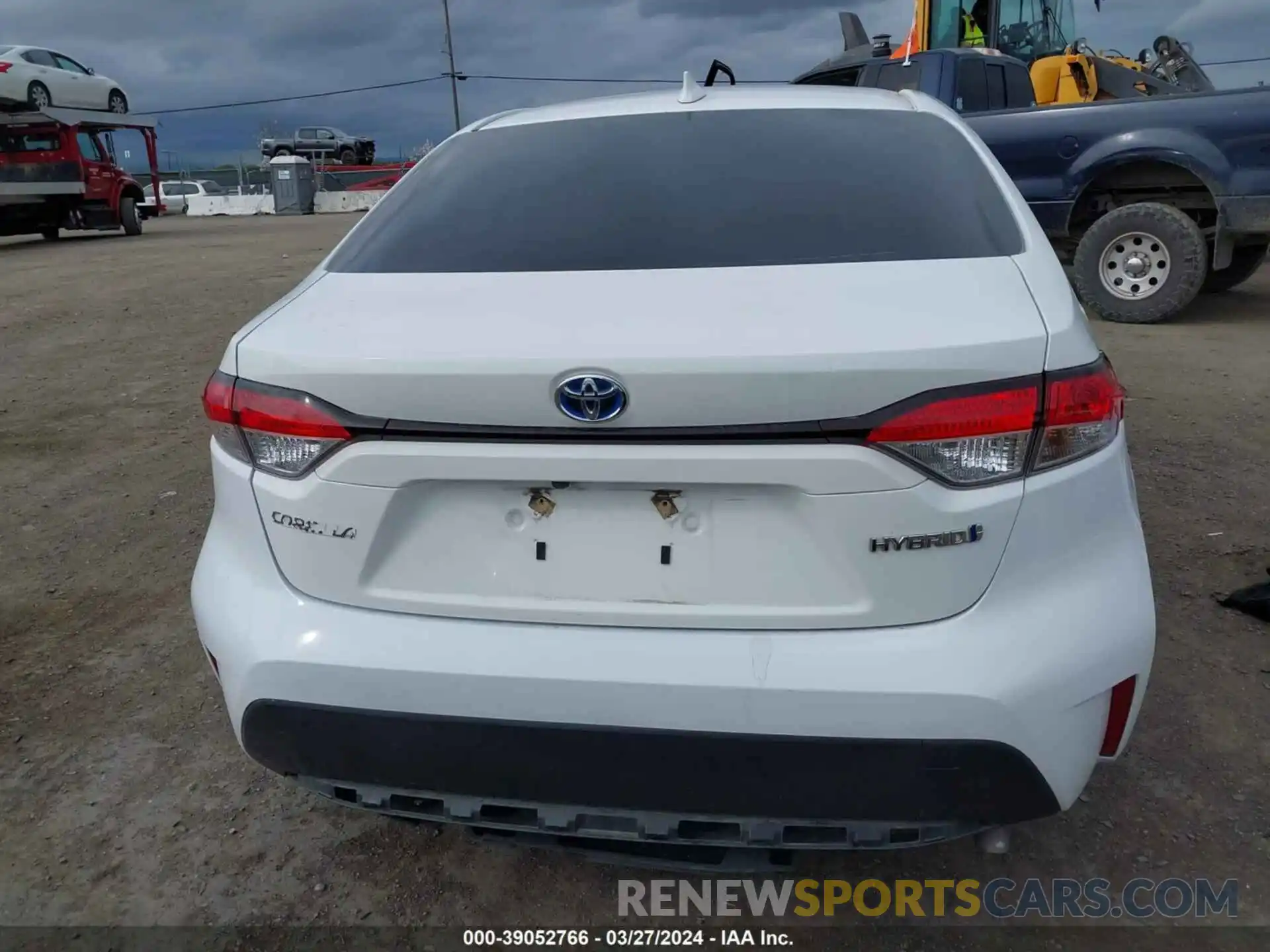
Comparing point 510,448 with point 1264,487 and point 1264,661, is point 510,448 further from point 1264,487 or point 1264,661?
point 1264,487

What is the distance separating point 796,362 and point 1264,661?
2.34 meters

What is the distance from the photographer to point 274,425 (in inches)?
71.2

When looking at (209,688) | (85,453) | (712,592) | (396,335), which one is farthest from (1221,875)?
(85,453)

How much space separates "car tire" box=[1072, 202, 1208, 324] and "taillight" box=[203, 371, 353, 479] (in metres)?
7.33

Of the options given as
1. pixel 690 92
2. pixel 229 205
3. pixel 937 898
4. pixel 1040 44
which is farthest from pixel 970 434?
pixel 229 205

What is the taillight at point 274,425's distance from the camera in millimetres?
1763

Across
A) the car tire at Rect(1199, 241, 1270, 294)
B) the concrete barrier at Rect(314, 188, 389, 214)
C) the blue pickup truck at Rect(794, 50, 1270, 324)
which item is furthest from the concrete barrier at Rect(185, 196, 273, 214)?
the car tire at Rect(1199, 241, 1270, 294)

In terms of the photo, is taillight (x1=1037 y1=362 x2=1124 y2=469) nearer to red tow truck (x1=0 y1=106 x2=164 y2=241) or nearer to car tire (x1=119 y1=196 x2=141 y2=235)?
red tow truck (x1=0 y1=106 x2=164 y2=241)

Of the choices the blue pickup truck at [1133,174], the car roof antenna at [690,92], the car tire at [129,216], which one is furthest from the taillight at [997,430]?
the car tire at [129,216]

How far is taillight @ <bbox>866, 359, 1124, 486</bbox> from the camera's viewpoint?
5.27 ft

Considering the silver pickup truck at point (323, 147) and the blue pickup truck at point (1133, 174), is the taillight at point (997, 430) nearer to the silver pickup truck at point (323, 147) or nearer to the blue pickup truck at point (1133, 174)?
the blue pickup truck at point (1133, 174)

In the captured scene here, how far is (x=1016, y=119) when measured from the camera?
7902 millimetres

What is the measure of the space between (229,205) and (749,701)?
36167 mm

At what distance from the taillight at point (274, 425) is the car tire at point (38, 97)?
65.9 feet
